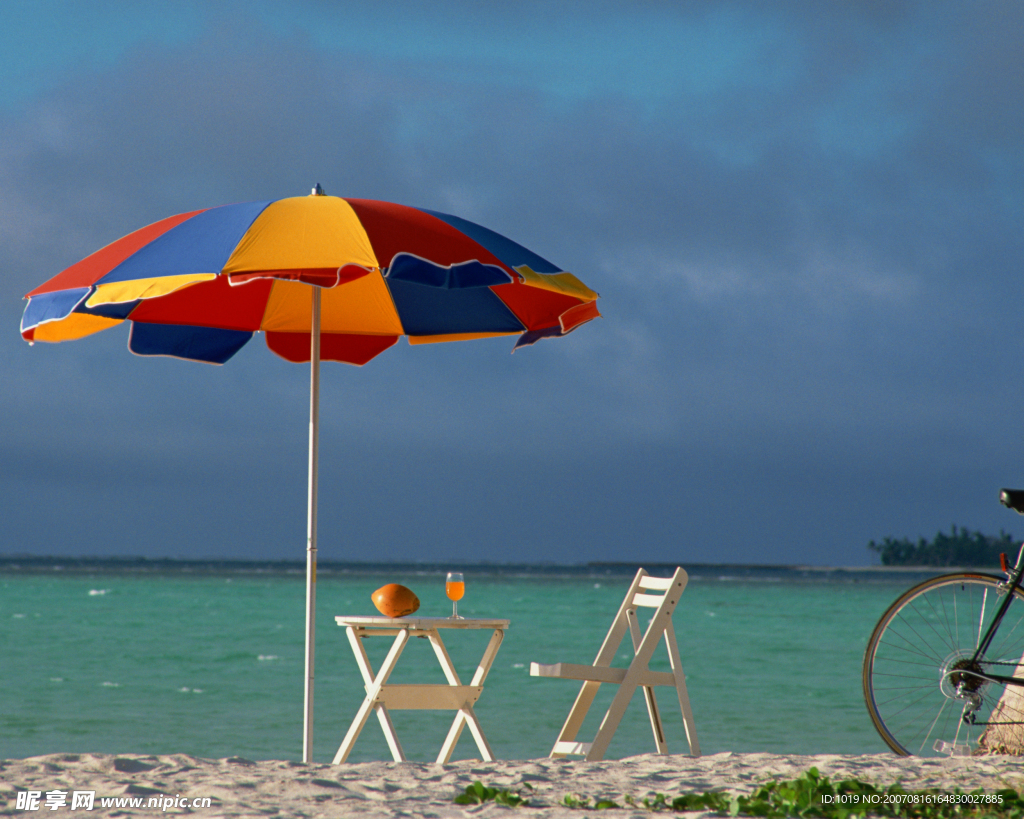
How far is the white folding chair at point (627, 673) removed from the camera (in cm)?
432

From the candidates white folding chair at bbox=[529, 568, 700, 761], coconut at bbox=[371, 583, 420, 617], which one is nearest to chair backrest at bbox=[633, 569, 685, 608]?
white folding chair at bbox=[529, 568, 700, 761]

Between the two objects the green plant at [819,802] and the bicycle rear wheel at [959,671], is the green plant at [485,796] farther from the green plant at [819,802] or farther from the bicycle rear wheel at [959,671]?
the bicycle rear wheel at [959,671]

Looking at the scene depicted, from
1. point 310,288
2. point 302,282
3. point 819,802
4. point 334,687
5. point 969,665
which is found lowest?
point 334,687

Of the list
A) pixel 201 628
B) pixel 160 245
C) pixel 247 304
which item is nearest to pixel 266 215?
pixel 160 245

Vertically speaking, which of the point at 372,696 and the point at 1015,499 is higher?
the point at 1015,499

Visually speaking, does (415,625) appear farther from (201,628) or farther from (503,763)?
(201,628)

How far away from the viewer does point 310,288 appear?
200 inches

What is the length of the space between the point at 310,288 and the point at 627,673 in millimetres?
2470

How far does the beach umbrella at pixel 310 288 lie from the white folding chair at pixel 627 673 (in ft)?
A: 3.81

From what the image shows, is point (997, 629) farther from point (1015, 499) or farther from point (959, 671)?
point (1015, 499)

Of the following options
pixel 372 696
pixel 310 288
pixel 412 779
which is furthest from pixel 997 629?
pixel 310 288

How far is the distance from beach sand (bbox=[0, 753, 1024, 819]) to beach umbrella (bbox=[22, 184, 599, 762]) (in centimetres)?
67

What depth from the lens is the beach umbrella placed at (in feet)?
11.4

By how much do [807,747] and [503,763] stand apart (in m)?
5.00
